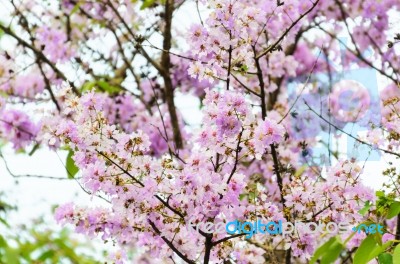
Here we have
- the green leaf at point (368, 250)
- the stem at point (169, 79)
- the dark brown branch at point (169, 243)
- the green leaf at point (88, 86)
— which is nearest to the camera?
the green leaf at point (368, 250)

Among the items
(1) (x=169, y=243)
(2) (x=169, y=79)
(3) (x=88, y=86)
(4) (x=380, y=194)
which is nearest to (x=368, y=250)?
(4) (x=380, y=194)

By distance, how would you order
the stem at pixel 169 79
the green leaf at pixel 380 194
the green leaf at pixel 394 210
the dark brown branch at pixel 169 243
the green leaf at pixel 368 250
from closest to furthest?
the green leaf at pixel 368 250, the green leaf at pixel 394 210, the green leaf at pixel 380 194, the dark brown branch at pixel 169 243, the stem at pixel 169 79

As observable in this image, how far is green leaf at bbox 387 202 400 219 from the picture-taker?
1.65m

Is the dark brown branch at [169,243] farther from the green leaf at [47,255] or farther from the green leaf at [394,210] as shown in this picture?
the green leaf at [394,210]

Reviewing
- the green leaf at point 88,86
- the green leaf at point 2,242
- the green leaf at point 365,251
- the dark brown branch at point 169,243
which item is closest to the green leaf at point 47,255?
the green leaf at point 2,242

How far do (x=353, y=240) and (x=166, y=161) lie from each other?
835 millimetres

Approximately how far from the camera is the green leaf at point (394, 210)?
1.65 metres

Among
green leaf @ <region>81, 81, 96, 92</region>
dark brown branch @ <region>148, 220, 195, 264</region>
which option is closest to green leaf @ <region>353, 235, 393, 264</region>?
dark brown branch @ <region>148, 220, 195, 264</region>

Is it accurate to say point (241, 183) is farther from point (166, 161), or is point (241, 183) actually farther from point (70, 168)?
point (70, 168)

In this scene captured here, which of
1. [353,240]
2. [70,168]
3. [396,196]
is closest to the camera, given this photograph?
[396,196]

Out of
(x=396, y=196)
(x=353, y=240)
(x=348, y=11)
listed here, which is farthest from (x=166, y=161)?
(x=348, y=11)

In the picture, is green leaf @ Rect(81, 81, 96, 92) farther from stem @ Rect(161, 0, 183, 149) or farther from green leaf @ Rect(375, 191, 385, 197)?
green leaf @ Rect(375, 191, 385, 197)

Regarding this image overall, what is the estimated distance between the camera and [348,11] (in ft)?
13.9

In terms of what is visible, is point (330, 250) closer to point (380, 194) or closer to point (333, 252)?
point (333, 252)
